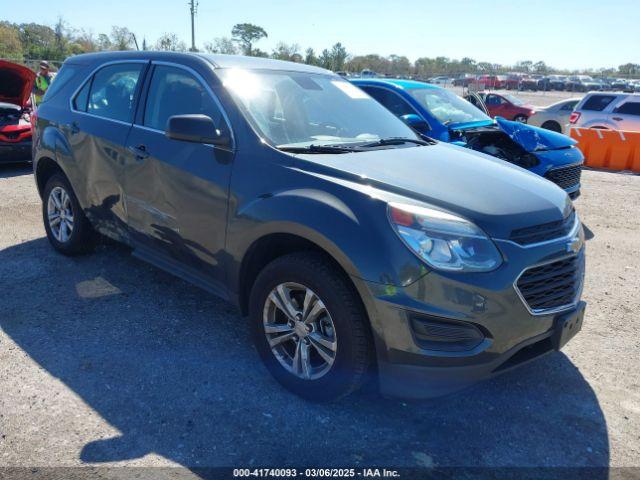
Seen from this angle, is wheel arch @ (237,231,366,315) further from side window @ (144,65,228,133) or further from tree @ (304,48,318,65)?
tree @ (304,48,318,65)

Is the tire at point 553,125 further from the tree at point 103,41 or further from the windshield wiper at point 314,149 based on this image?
the tree at point 103,41

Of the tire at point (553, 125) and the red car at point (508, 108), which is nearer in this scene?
the tire at point (553, 125)

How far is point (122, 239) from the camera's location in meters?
4.25

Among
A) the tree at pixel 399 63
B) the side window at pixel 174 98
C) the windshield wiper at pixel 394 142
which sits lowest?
the windshield wiper at pixel 394 142

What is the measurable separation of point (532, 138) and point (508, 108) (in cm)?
1407

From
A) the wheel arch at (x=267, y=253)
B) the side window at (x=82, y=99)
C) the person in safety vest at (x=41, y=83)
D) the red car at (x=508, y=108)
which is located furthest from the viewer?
the red car at (x=508, y=108)

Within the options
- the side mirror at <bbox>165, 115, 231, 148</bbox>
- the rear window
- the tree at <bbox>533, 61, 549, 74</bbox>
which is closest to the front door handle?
the side mirror at <bbox>165, 115, 231, 148</bbox>

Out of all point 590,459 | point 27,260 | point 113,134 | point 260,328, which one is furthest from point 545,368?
point 27,260

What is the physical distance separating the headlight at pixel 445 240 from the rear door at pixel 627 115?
13.4m

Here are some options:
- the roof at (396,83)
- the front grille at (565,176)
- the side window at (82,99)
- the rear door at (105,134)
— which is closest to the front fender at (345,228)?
the rear door at (105,134)

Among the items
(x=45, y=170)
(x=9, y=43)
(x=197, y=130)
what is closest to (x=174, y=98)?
(x=197, y=130)

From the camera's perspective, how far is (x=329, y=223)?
8.75 ft

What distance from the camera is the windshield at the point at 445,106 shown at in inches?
290

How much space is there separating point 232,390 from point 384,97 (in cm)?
549
